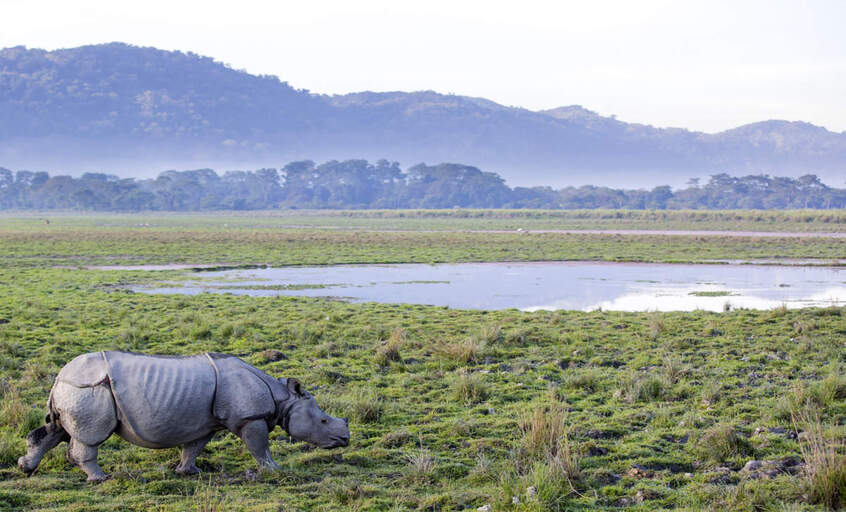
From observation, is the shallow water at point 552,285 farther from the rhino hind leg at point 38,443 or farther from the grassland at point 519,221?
the grassland at point 519,221

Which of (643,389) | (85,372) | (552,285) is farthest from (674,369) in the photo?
(552,285)

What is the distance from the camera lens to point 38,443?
7438mm

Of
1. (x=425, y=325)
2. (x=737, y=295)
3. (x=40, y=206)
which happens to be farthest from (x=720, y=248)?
(x=40, y=206)

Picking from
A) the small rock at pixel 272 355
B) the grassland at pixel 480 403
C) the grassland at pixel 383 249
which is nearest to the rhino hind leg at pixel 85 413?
the grassland at pixel 480 403

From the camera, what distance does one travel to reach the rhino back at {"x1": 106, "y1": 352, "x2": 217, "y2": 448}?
23.9 feet

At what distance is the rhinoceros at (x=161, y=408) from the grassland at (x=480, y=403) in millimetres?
304

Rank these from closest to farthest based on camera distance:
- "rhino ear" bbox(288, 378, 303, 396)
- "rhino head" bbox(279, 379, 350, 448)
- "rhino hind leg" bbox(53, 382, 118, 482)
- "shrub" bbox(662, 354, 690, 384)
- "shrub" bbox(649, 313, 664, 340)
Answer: "rhino hind leg" bbox(53, 382, 118, 482), "rhino head" bbox(279, 379, 350, 448), "rhino ear" bbox(288, 378, 303, 396), "shrub" bbox(662, 354, 690, 384), "shrub" bbox(649, 313, 664, 340)

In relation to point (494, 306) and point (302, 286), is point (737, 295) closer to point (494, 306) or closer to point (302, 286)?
point (494, 306)

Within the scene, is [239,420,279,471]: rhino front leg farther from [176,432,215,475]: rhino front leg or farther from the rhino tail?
the rhino tail

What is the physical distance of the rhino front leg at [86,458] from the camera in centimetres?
729

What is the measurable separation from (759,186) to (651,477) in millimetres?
203863

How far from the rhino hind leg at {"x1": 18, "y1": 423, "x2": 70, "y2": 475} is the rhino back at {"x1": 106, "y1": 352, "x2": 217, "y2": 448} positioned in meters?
0.60

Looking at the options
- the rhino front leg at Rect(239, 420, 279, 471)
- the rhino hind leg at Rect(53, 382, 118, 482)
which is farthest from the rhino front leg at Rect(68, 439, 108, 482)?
the rhino front leg at Rect(239, 420, 279, 471)

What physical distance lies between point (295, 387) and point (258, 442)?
0.68 metres
